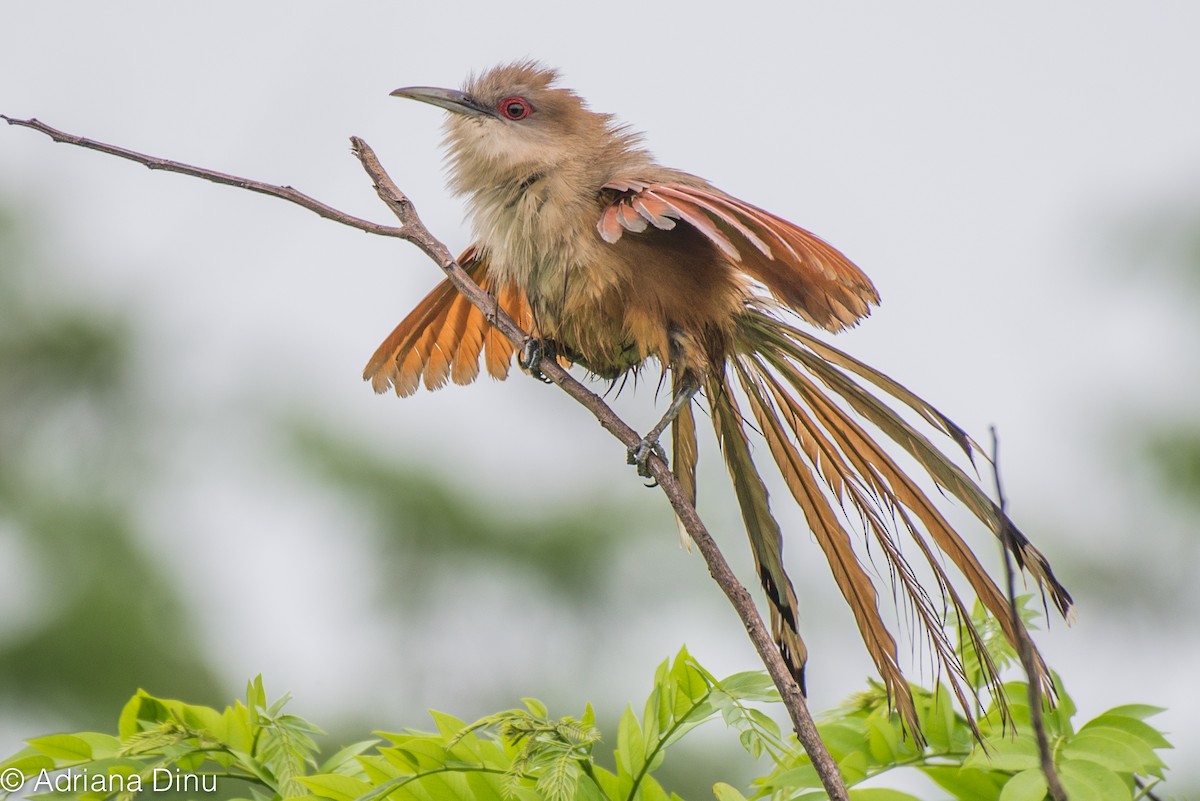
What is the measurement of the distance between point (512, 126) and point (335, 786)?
5.28 feet

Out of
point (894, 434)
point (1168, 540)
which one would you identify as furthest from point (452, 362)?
point (1168, 540)

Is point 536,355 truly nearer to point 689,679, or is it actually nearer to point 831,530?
point 831,530

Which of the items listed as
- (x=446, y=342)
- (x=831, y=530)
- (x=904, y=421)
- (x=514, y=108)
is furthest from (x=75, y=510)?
(x=904, y=421)

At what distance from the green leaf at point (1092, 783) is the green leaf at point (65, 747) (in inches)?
59.2

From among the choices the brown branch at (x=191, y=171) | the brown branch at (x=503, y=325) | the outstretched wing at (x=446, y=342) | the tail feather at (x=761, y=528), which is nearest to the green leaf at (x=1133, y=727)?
the brown branch at (x=503, y=325)

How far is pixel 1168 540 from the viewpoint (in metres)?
8.12

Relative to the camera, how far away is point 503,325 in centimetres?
206

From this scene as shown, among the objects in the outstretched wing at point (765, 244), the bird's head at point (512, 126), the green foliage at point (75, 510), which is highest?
the bird's head at point (512, 126)

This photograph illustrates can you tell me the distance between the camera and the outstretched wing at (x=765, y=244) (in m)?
1.98

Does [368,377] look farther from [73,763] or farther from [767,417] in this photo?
[73,763]

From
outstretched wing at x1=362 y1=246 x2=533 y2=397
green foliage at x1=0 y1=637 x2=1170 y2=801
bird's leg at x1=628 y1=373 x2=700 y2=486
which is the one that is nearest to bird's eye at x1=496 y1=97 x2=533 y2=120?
outstretched wing at x1=362 y1=246 x2=533 y2=397

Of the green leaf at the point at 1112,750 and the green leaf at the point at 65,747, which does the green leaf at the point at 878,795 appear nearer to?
the green leaf at the point at 1112,750

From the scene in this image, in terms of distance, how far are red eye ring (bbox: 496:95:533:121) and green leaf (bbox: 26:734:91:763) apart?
5.49 ft

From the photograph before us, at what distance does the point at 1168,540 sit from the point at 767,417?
6.81 meters
